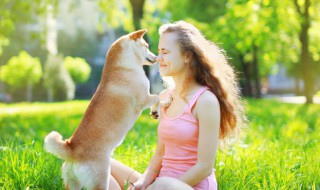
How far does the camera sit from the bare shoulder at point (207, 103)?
10.4 ft

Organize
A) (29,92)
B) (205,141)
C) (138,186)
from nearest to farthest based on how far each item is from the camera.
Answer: (205,141)
(138,186)
(29,92)

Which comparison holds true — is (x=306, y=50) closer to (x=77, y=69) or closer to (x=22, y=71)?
(x=22, y=71)

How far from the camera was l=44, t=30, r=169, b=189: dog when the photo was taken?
10.3 feet

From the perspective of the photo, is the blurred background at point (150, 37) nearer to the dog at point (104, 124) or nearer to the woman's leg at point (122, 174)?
the dog at point (104, 124)

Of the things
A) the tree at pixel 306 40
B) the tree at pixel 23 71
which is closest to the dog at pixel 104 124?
the tree at pixel 306 40

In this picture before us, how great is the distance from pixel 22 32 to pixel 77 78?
6.49 meters

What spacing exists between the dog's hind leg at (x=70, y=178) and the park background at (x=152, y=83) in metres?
0.69

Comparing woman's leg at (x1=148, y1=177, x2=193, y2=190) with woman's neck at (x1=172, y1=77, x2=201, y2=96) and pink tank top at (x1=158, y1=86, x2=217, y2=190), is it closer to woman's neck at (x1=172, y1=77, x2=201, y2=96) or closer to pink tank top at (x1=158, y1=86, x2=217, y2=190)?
pink tank top at (x1=158, y1=86, x2=217, y2=190)

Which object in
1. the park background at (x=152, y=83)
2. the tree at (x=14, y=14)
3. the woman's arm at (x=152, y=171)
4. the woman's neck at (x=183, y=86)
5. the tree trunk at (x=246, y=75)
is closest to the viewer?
the woman's neck at (x=183, y=86)

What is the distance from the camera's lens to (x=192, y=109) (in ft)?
10.7

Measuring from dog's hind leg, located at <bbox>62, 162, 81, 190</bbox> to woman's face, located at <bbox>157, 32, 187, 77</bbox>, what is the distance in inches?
35.8

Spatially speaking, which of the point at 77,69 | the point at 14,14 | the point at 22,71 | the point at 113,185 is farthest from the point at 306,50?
the point at 77,69

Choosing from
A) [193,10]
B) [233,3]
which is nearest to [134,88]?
[233,3]

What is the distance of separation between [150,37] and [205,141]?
1501 cm
